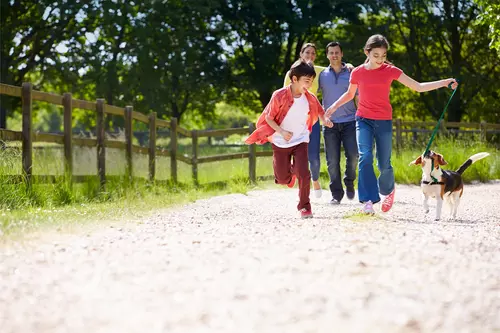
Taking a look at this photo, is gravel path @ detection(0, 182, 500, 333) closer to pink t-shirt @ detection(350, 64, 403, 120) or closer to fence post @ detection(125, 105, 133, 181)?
pink t-shirt @ detection(350, 64, 403, 120)

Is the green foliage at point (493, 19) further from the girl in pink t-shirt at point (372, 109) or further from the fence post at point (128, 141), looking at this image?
the girl in pink t-shirt at point (372, 109)

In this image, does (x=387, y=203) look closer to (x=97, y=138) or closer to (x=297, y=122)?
(x=297, y=122)

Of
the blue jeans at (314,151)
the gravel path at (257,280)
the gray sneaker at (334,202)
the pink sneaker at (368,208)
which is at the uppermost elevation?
the blue jeans at (314,151)

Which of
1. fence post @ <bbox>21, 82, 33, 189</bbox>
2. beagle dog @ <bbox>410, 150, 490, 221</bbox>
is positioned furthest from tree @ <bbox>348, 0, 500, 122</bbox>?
beagle dog @ <bbox>410, 150, 490, 221</bbox>

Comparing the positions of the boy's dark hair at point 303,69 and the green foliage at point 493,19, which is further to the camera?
the green foliage at point 493,19

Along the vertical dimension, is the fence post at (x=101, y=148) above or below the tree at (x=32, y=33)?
below

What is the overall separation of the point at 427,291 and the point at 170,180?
9751mm

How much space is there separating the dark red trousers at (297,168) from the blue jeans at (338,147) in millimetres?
1753

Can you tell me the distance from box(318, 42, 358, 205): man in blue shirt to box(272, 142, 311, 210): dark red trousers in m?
1.76

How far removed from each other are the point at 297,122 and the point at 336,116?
6.41ft

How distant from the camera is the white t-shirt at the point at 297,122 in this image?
727cm

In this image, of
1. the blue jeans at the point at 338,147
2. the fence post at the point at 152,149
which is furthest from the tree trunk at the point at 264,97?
the blue jeans at the point at 338,147

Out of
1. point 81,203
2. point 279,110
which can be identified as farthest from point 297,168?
point 81,203

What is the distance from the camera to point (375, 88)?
23.5 ft
